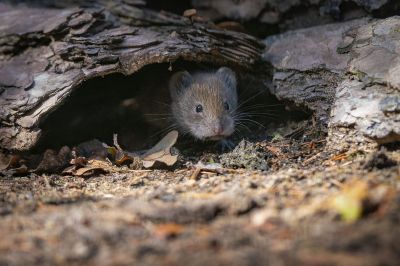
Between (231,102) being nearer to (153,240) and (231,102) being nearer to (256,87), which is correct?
(256,87)

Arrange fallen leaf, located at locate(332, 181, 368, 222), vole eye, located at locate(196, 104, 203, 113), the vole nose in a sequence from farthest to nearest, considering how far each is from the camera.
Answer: vole eye, located at locate(196, 104, 203, 113), the vole nose, fallen leaf, located at locate(332, 181, 368, 222)

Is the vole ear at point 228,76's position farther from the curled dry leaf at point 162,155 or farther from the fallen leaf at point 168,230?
the fallen leaf at point 168,230

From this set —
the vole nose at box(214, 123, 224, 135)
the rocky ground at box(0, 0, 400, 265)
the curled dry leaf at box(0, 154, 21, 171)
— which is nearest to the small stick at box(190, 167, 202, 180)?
the rocky ground at box(0, 0, 400, 265)

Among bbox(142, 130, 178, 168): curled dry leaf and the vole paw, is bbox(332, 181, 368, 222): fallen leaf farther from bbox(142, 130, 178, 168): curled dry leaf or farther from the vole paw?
the vole paw

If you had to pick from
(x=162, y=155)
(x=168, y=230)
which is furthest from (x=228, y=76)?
(x=168, y=230)

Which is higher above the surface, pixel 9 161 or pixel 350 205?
pixel 350 205

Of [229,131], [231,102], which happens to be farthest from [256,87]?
[229,131]

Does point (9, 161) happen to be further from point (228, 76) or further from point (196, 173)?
point (228, 76)
